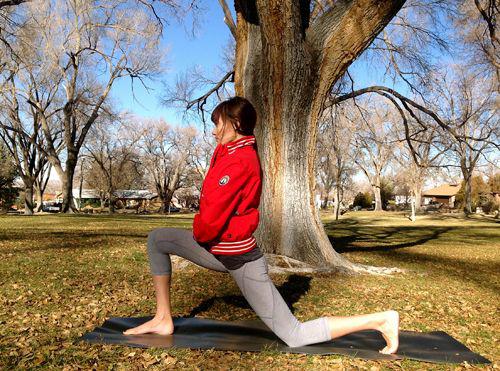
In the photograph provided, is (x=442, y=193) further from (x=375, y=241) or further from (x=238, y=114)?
(x=238, y=114)

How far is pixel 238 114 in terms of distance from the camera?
3.15 m

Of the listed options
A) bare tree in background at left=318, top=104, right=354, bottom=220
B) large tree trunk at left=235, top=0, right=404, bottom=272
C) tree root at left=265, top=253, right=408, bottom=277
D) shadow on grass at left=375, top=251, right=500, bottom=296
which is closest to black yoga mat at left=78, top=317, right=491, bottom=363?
tree root at left=265, top=253, right=408, bottom=277

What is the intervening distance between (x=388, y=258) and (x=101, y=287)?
21.5 ft

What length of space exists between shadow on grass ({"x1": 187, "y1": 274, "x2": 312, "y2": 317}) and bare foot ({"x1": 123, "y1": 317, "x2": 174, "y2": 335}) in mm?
898

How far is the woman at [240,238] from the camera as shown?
294 centimetres

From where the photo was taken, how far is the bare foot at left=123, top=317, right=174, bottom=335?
3.58 m

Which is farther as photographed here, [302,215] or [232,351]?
[302,215]

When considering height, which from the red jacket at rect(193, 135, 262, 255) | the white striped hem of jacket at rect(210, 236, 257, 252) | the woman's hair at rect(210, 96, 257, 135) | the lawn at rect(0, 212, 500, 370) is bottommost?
the lawn at rect(0, 212, 500, 370)

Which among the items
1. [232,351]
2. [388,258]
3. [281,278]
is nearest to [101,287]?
[281,278]

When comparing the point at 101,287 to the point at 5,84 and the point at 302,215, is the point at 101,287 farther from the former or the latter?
the point at 5,84

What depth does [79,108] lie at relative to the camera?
105 feet

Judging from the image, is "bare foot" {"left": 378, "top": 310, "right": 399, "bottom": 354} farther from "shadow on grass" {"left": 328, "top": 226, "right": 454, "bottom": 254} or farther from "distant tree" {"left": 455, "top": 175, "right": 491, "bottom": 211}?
"distant tree" {"left": 455, "top": 175, "right": 491, "bottom": 211}

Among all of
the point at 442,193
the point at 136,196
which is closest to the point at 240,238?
the point at 136,196

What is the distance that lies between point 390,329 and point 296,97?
169 inches
